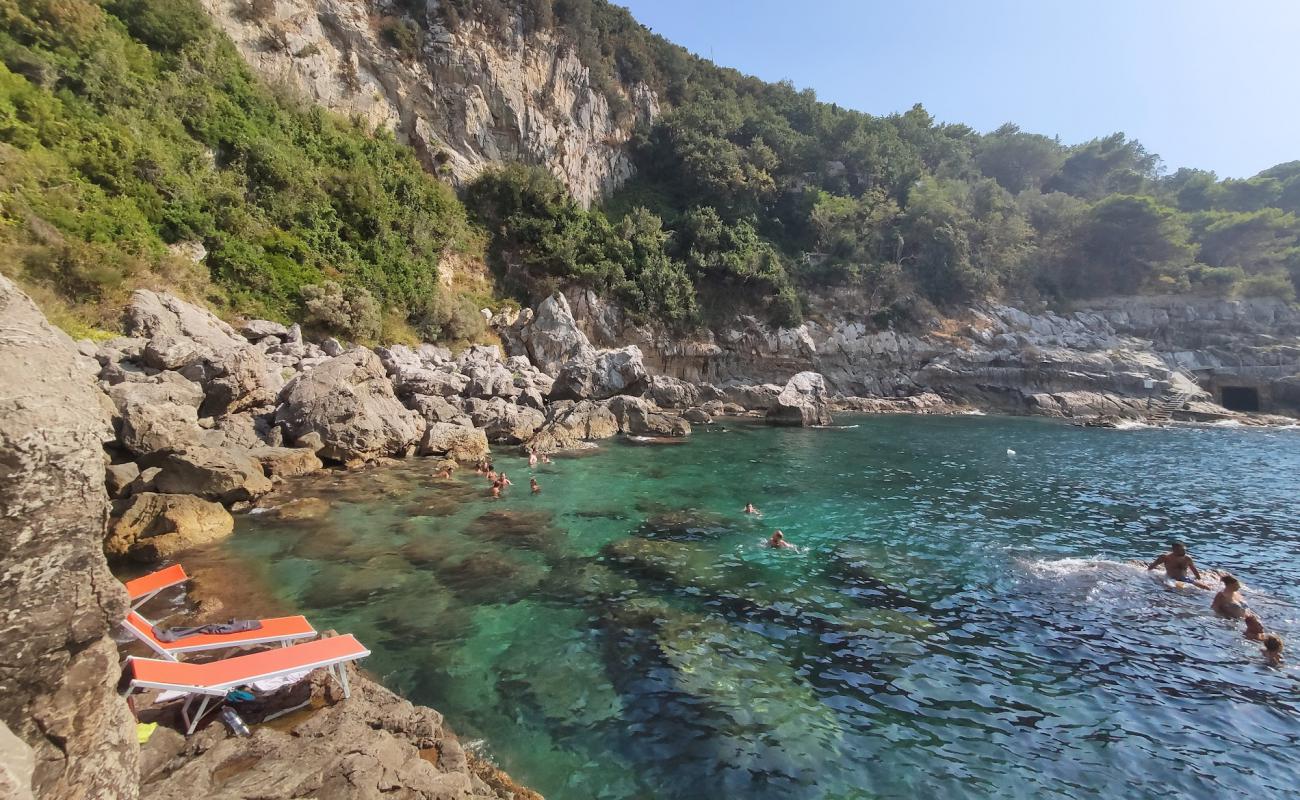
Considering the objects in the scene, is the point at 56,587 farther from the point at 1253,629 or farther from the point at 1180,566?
the point at 1180,566

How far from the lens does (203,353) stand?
1521 centimetres

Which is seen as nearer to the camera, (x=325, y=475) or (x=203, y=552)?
(x=203, y=552)

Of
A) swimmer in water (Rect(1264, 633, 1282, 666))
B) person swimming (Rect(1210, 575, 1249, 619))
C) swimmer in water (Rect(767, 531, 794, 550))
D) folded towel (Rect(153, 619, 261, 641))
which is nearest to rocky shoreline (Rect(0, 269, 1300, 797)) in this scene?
folded towel (Rect(153, 619, 261, 641))

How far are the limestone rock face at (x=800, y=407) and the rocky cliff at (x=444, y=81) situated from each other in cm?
2293

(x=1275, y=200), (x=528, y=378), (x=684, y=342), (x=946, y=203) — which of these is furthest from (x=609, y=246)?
(x=1275, y=200)

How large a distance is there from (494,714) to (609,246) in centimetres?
3560

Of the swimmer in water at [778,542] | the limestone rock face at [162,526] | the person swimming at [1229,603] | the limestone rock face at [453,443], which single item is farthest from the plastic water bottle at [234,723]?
the limestone rock face at [453,443]

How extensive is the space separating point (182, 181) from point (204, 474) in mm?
16744

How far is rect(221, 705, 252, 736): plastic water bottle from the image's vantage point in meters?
4.43

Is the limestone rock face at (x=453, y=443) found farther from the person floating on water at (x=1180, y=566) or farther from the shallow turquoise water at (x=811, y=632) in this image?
the person floating on water at (x=1180, y=566)

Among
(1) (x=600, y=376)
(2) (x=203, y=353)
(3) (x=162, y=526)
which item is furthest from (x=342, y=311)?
(3) (x=162, y=526)

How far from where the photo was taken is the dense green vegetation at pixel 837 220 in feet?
139

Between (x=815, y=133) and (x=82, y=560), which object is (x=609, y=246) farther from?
(x=82, y=560)

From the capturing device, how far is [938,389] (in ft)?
138
